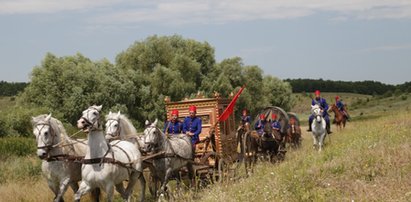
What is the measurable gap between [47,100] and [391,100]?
50596mm

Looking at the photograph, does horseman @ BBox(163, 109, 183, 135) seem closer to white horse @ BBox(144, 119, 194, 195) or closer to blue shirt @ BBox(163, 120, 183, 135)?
blue shirt @ BBox(163, 120, 183, 135)

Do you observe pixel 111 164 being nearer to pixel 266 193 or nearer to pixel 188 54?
pixel 266 193

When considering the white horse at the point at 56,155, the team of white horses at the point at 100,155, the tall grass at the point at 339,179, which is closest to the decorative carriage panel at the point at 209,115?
the team of white horses at the point at 100,155

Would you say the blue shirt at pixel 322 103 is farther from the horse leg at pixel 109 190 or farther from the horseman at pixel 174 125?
the horse leg at pixel 109 190

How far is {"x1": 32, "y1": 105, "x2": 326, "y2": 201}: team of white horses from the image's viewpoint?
10.2 meters

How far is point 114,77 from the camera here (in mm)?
42406

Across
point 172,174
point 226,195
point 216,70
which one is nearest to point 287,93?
point 216,70

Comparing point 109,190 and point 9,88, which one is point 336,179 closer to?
point 109,190

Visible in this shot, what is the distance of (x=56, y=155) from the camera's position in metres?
10.8

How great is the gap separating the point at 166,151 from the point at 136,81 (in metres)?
A: 31.6

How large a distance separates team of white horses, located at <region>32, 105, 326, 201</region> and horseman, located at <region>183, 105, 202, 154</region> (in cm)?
100

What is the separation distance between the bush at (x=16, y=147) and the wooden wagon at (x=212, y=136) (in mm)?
10941

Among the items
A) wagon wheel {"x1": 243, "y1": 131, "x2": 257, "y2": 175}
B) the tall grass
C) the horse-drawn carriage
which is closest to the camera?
the tall grass

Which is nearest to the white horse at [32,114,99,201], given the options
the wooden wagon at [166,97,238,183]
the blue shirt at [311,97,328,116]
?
the wooden wagon at [166,97,238,183]
